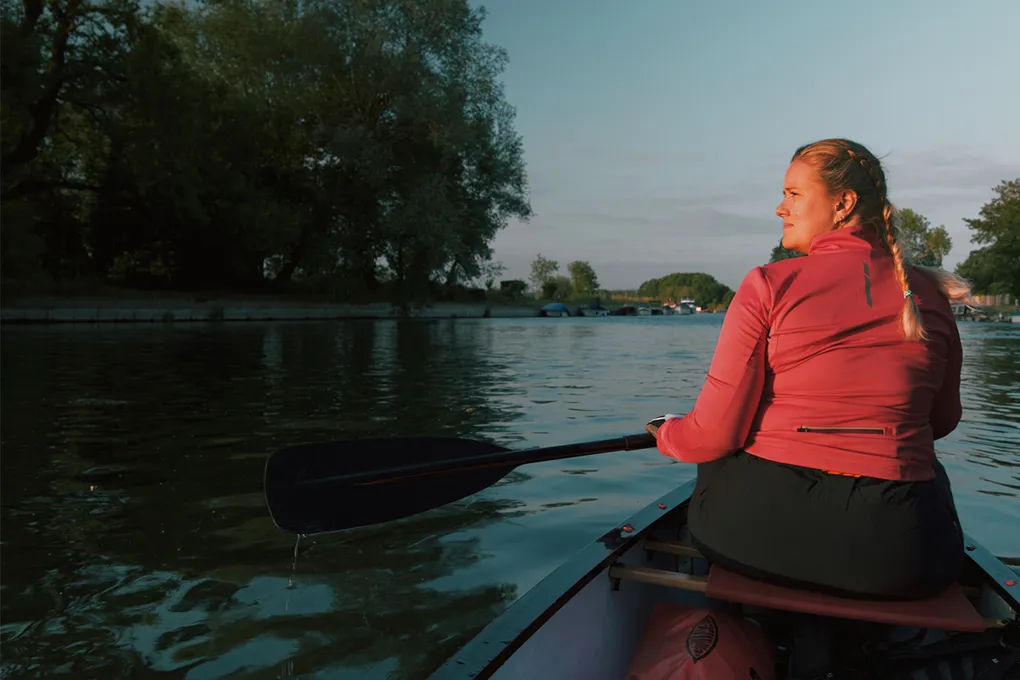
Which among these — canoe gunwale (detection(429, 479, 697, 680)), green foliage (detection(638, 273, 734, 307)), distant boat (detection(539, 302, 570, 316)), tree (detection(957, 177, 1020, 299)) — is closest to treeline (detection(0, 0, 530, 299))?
distant boat (detection(539, 302, 570, 316))

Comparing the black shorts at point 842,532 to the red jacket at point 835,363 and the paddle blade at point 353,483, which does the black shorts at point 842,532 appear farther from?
the paddle blade at point 353,483

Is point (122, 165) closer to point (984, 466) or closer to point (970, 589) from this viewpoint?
point (984, 466)

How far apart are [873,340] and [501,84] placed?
3746 cm

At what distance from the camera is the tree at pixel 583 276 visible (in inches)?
4956

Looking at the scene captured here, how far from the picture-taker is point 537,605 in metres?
2.34

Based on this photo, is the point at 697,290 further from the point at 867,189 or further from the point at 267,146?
the point at 867,189

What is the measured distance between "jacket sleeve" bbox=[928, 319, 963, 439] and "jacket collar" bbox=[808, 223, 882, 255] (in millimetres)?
433

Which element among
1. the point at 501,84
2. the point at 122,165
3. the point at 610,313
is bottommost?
the point at 610,313

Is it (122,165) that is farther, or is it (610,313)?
(610,313)

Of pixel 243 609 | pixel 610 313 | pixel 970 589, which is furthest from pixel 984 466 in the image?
pixel 610 313

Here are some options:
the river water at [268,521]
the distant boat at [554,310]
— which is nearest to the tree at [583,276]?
the distant boat at [554,310]

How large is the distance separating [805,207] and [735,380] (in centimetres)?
58

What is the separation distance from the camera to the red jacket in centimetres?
212

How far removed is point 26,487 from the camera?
5.59 meters
